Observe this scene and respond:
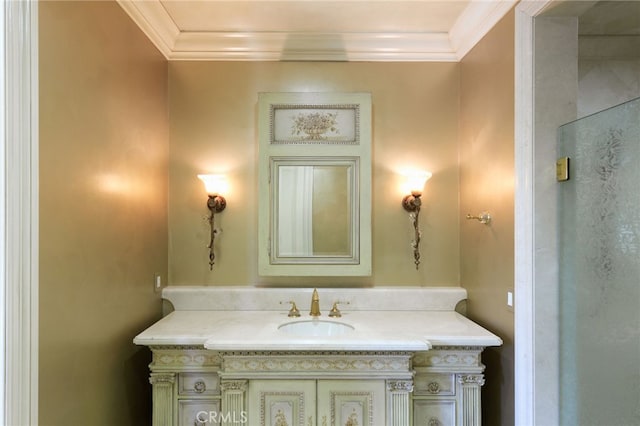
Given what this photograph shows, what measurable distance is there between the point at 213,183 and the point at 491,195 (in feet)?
5.56

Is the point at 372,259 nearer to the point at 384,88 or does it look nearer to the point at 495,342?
the point at 495,342

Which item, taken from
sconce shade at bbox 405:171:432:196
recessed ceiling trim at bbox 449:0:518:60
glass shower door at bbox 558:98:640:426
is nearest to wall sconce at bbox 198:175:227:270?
sconce shade at bbox 405:171:432:196

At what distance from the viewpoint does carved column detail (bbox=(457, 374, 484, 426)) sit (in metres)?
1.71

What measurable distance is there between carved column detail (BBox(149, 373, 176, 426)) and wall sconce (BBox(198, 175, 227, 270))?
73 centimetres

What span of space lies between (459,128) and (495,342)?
1375 millimetres

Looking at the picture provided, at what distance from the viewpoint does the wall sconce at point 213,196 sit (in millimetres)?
2199

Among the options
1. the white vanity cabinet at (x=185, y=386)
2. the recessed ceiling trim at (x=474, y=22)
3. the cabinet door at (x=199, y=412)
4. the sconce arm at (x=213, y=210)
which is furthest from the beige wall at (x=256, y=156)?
the cabinet door at (x=199, y=412)

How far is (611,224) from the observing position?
4.49 feet

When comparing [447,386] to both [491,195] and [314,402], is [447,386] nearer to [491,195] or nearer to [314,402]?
[314,402]

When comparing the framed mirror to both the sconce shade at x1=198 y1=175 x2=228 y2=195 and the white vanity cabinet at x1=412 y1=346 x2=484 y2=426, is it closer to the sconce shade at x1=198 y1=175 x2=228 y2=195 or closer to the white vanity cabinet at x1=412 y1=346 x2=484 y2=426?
the sconce shade at x1=198 y1=175 x2=228 y2=195

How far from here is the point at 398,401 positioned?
163 cm

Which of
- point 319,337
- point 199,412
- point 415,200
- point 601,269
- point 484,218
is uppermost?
point 415,200

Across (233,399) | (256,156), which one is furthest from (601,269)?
(256,156)

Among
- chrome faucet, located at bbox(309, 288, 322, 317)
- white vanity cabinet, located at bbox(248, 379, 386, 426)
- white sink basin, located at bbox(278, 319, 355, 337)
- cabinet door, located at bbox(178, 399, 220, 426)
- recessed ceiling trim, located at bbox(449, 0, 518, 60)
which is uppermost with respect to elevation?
recessed ceiling trim, located at bbox(449, 0, 518, 60)
